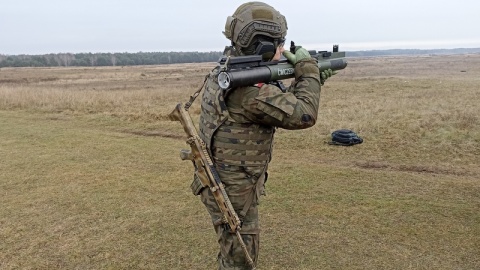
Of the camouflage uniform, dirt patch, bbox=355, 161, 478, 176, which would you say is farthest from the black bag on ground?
the camouflage uniform

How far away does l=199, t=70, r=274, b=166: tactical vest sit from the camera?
2.88 metres

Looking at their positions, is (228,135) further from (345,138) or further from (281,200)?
(345,138)

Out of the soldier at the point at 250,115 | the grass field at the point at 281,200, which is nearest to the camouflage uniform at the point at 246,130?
the soldier at the point at 250,115

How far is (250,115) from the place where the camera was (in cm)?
277

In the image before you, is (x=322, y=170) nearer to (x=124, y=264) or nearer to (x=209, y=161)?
(x=124, y=264)

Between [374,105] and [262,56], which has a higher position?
[262,56]

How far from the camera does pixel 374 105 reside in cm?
1716

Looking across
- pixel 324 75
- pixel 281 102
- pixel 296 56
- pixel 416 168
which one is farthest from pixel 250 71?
pixel 416 168

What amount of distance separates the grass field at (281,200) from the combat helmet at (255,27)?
3095mm

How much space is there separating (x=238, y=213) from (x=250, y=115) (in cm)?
83

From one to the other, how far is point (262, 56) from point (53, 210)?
5.56m

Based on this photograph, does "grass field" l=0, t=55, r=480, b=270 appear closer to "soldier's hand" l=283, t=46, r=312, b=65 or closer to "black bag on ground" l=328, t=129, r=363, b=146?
"black bag on ground" l=328, t=129, r=363, b=146

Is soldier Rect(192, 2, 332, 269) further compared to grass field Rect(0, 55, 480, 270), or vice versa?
grass field Rect(0, 55, 480, 270)

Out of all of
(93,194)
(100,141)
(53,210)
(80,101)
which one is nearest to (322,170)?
(93,194)
